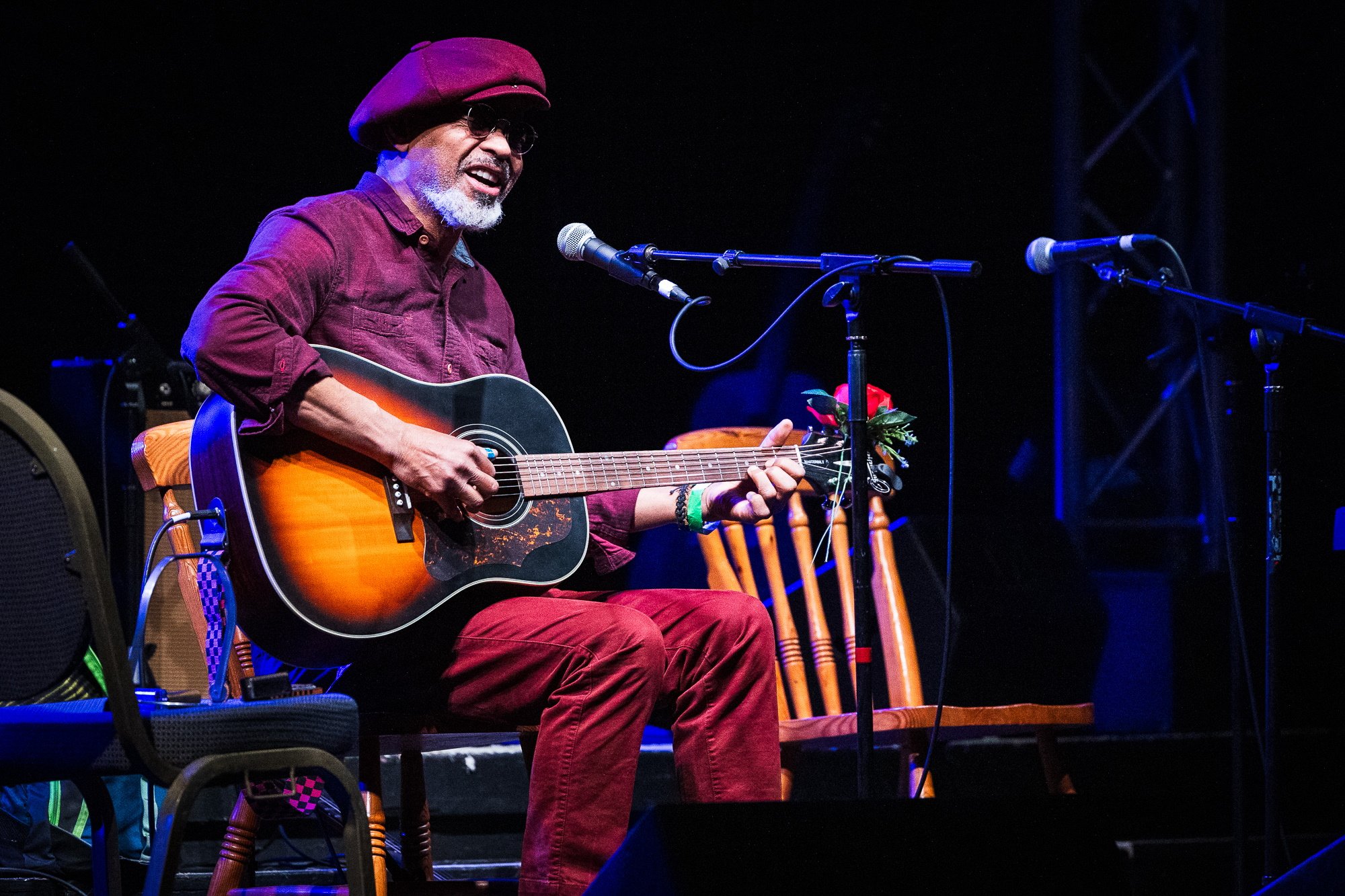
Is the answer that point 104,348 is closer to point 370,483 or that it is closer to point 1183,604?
point 370,483


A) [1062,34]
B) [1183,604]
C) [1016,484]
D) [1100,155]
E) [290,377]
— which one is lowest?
[1183,604]

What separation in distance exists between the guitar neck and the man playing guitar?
5 cm

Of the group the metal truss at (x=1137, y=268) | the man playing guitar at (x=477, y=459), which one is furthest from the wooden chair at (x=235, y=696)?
the metal truss at (x=1137, y=268)

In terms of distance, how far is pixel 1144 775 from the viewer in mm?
4094

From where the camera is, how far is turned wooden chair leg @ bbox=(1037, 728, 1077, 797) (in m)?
3.23

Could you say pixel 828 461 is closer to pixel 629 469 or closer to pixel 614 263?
pixel 629 469

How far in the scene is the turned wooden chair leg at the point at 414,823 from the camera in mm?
2922

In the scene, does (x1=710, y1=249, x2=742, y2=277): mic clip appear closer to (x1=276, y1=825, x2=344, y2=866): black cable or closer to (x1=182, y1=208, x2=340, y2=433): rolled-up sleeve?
(x1=182, y1=208, x2=340, y2=433): rolled-up sleeve

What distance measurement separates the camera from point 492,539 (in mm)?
2504

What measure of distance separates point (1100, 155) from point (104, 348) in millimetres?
3477

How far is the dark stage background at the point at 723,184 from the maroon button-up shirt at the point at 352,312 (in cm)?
146

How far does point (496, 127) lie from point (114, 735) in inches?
66.2

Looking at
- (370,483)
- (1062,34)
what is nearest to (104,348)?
(370,483)

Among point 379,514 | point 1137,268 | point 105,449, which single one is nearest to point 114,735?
point 379,514
